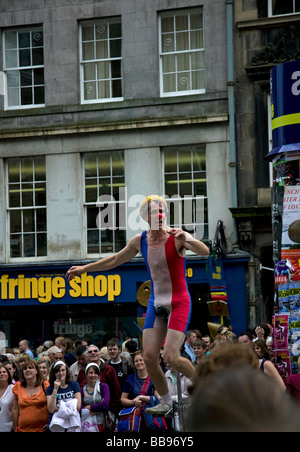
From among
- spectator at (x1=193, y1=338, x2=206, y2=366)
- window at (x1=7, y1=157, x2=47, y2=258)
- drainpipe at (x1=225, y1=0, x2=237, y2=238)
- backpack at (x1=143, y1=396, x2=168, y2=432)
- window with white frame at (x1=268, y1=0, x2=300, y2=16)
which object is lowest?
backpack at (x1=143, y1=396, x2=168, y2=432)

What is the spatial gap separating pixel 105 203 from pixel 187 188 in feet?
7.12

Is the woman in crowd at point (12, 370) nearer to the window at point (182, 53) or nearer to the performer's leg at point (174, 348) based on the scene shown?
the performer's leg at point (174, 348)

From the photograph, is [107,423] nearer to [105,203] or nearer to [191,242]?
[191,242]

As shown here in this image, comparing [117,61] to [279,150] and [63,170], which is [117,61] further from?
[279,150]

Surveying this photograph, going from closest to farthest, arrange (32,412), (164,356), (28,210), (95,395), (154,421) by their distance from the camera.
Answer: (164,356)
(154,421)
(32,412)
(95,395)
(28,210)

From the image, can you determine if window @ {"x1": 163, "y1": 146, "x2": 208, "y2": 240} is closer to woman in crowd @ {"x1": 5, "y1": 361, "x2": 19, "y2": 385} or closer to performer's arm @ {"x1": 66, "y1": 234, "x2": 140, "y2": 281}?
woman in crowd @ {"x1": 5, "y1": 361, "x2": 19, "y2": 385}

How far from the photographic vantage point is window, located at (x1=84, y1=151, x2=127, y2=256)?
834 inches

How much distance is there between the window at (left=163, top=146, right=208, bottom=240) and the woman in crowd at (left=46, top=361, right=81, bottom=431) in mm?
10862

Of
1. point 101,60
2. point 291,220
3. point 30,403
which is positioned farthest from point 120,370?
point 101,60

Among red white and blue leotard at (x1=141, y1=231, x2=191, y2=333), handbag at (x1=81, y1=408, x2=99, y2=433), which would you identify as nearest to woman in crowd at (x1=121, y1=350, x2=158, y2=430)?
handbag at (x1=81, y1=408, x2=99, y2=433)

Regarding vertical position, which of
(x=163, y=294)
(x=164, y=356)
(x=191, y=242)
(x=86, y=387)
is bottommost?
(x=86, y=387)

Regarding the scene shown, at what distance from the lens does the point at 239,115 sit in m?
20.4

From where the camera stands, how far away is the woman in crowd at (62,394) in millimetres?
9672

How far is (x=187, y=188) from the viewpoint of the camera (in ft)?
68.4
